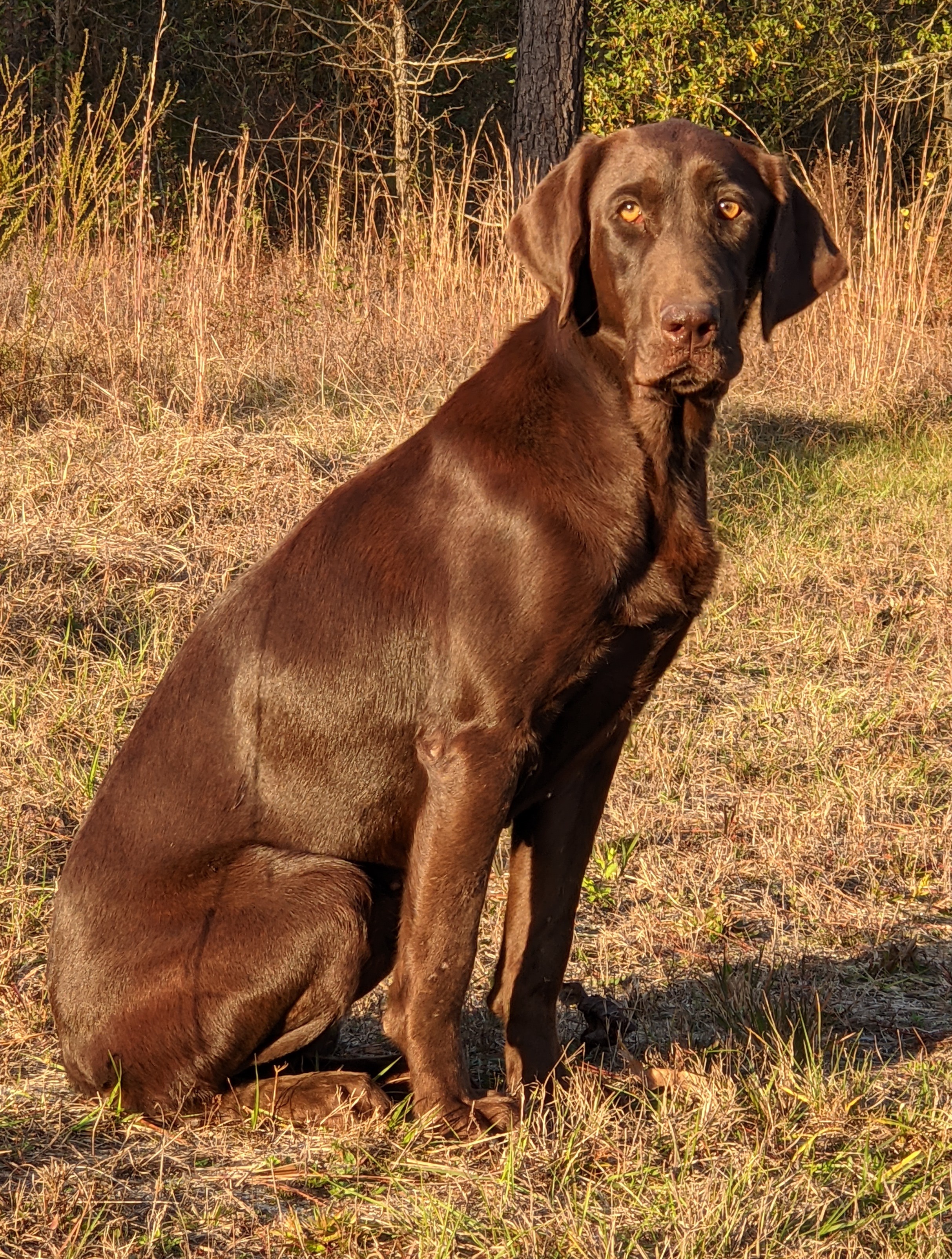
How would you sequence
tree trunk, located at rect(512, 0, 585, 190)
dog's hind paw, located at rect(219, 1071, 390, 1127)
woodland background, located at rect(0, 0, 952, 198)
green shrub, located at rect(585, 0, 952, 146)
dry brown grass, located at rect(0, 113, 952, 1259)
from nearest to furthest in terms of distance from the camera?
dry brown grass, located at rect(0, 113, 952, 1259) < dog's hind paw, located at rect(219, 1071, 390, 1127) < tree trunk, located at rect(512, 0, 585, 190) < green shrub, located at rect(585, 0, 952, 146) < woodland background, located at rect(0, 0, 952, 198)

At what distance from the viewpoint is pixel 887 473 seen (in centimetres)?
767

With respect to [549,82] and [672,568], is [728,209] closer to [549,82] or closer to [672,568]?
[672,568]

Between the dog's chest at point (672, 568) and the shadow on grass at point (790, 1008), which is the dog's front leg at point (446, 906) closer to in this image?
the dog's chest at point (672, 568)

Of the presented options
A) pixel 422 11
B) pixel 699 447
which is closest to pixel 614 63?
pixel 422 11

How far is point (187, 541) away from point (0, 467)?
105 cm

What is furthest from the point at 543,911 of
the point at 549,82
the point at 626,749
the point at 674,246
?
the point at 549,82

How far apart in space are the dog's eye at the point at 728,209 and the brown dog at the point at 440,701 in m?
0.02

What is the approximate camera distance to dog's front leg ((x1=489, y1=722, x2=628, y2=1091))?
2.85 m

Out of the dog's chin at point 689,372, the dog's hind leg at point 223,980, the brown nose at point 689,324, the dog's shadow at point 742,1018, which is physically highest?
the brown nose at point 689,324

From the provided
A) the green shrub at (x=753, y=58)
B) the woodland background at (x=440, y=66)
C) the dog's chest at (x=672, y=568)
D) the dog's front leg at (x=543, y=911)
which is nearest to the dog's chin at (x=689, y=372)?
the dog's chest at (x=672, y=568)

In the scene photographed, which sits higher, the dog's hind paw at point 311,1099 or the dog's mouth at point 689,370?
the dog's mouth at point 689,370

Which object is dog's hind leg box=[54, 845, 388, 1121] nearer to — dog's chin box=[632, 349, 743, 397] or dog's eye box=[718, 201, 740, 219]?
dog's chin box=[632, 349, 743, 397]

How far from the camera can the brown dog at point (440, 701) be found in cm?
258

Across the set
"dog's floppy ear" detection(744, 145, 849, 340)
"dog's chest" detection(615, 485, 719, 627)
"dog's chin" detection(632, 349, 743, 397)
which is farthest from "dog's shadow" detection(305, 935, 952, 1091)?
"dog's floppy ear" detection(744, 145, 849, 340)
